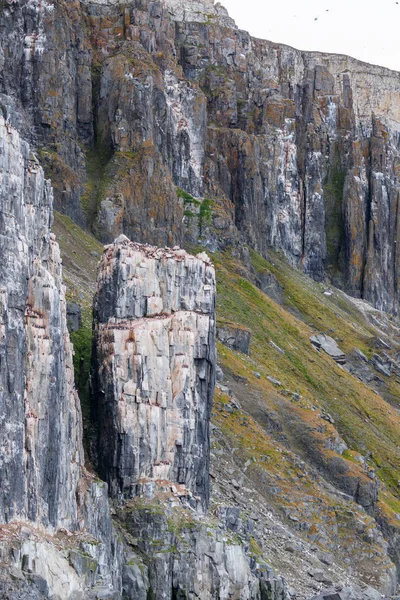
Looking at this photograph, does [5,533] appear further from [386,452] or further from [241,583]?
[386,452]

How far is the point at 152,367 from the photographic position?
307 feet

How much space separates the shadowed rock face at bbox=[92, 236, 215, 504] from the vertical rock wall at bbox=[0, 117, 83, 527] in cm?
997

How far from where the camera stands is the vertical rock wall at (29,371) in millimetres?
74812

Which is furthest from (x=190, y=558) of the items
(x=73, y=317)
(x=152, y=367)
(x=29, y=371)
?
(x=73, y=317)

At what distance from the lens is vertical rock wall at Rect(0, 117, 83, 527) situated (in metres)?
74.8

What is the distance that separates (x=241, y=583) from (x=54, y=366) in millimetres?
21973

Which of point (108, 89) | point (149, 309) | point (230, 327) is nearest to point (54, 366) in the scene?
point (149, 309)

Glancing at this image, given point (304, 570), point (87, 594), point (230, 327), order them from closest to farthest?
point (87, 594), point (304, 570), point (230, 327)

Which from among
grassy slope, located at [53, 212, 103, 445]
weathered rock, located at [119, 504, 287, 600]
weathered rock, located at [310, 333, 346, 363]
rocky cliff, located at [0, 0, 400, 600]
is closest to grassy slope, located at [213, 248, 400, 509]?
rocky cliff, located at [0, 0, 400, 600]

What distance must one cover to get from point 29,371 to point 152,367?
56.1 ft

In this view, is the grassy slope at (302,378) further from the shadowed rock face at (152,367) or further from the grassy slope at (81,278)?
the shadowed rock face at (152,367)

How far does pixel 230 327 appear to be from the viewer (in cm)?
14888

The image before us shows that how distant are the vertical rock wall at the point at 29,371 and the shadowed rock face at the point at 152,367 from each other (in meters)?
9.97

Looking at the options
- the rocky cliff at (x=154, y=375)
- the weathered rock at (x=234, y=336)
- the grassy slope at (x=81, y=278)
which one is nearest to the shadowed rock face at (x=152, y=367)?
the rocky cliff at (x=154, y=375)
